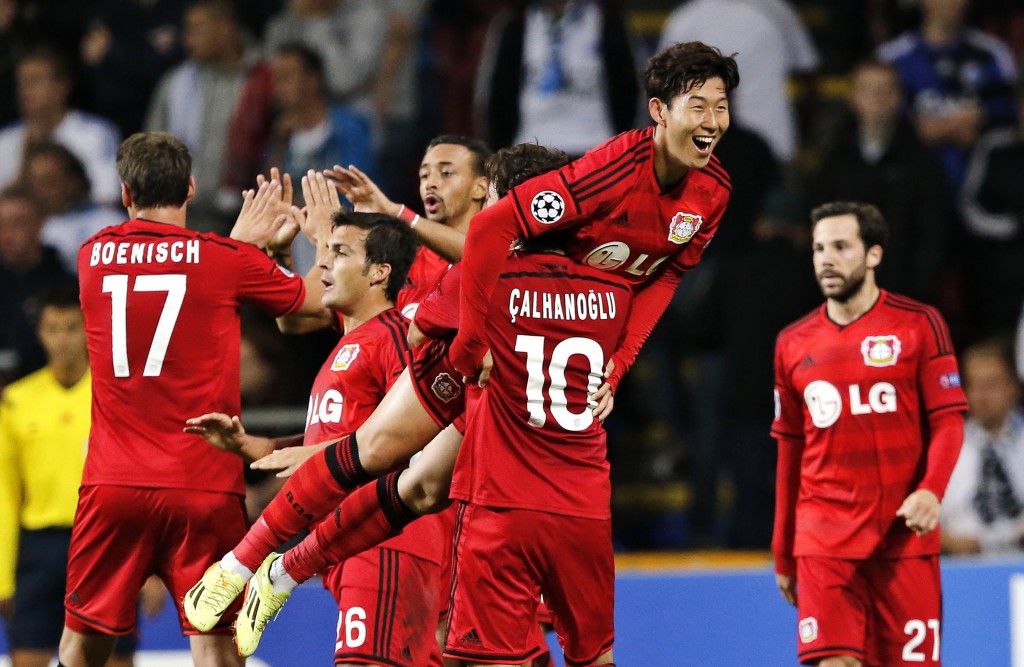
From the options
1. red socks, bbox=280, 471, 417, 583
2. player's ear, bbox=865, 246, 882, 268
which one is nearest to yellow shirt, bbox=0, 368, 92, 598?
red socks, bbox=280, 471, 417, 583

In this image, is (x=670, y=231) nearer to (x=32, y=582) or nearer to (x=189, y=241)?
(x=189, y=241)

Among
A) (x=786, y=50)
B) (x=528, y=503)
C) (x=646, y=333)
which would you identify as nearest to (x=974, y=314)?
(x=786, y=50)

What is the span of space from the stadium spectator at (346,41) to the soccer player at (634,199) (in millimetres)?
5184

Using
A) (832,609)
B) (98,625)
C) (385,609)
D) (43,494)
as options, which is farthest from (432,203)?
(43,494)

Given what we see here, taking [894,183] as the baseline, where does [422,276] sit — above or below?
below

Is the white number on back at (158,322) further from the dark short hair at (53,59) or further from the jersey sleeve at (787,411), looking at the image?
the dark short hair at (53,59)

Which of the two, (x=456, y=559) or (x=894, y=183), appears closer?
(x=456, y=559)

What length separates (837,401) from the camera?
7.03 m

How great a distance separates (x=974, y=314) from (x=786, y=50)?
2096mm

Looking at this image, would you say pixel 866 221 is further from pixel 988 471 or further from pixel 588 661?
pixel 588 661

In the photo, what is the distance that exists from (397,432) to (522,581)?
0.75m

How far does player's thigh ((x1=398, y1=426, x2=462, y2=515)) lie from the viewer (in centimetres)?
576

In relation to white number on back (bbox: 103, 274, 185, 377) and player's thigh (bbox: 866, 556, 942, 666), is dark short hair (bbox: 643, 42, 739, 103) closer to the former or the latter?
white number on back (bbox: 103, 274, 185, 377)

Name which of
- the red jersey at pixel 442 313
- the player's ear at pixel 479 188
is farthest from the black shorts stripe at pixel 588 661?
the player's ear at pixel 479 188
